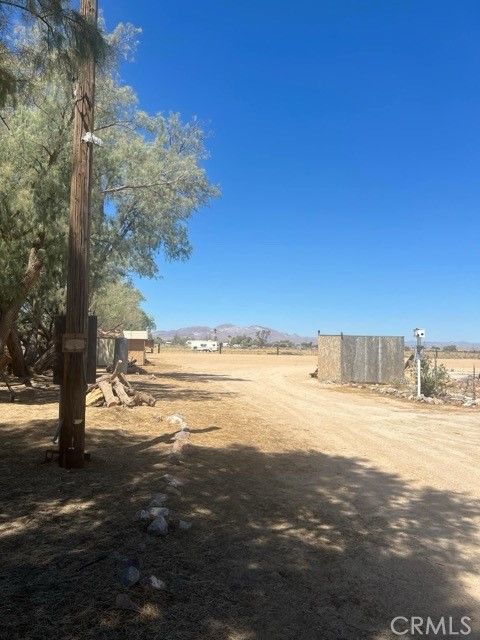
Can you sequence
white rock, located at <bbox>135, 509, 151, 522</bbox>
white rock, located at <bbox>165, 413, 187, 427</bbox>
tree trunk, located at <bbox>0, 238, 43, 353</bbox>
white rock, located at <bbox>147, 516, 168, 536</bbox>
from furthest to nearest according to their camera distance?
tree trunk, located at <bbox>0, 238, 43, 353</bbox>, white rock, located at <bbox>165, 413, 187, 427</bbox>, white rock, located at <bbox>135, 509, 151, 522</bbox>, white rock, located at <bbox>147, 516, 168, 536</bbox>

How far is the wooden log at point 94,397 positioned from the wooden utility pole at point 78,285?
4973 millimetres

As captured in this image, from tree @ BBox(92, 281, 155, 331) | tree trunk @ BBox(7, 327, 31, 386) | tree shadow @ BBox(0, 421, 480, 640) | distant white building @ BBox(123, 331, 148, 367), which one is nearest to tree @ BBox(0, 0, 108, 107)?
tree shadow @ BBox(0, 421, 480, 640)

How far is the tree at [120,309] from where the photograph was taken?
103ft

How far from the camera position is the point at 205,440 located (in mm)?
8680

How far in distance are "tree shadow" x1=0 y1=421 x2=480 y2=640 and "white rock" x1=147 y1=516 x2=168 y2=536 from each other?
0.08 m

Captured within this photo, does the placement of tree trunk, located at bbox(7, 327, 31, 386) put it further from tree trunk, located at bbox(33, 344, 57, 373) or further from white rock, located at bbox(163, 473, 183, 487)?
white rock, located at bbox(163, 473, 183, 487)

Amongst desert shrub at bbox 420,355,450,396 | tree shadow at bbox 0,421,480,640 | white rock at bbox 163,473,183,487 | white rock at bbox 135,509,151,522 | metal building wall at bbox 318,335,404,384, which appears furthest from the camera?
metal building wall at bbox 318,335,404,384

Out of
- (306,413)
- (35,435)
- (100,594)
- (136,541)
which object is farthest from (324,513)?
(306,413)

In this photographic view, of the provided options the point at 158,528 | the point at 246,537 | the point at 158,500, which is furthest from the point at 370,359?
the point at 158,528

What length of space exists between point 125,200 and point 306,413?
35.7 ft

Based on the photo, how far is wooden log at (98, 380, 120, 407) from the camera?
11531 millimetres

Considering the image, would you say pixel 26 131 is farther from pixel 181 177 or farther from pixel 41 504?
pixel 41 504

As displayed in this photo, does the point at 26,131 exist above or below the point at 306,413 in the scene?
above

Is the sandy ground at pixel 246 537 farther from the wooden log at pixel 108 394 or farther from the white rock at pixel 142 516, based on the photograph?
the wooden log at pixel 108 394
